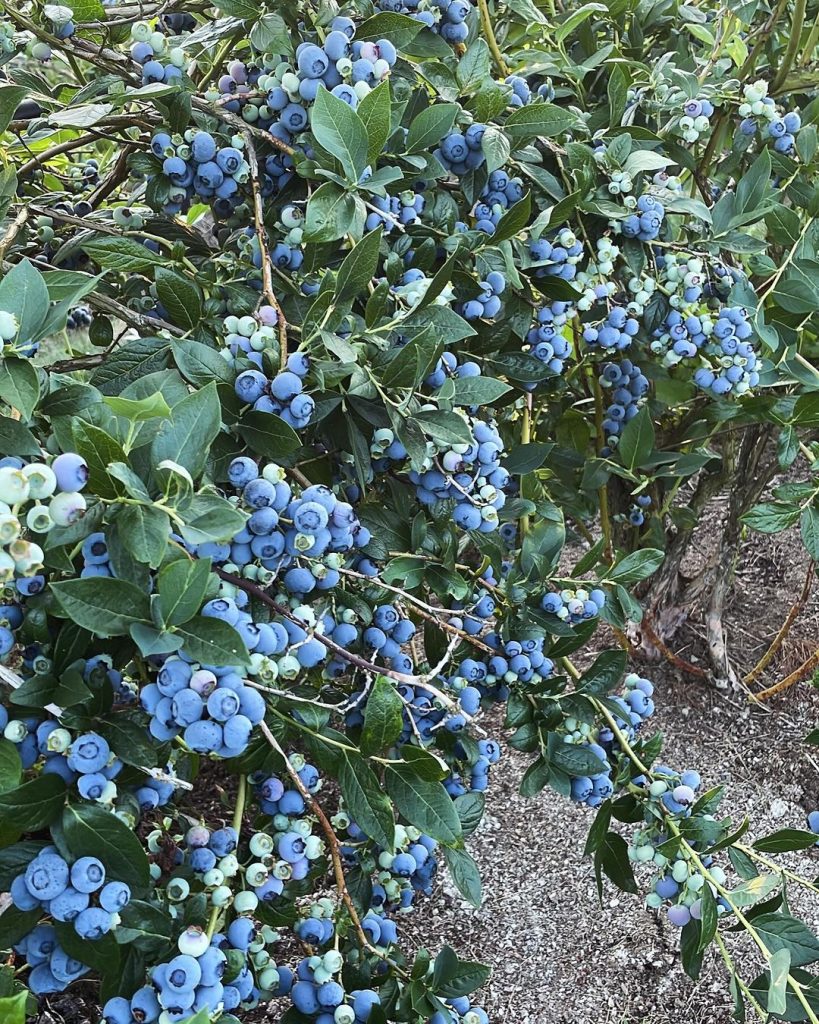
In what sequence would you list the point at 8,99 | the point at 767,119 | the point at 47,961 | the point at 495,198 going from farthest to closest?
the point at 767,119
the point at 495,198
the point at 8,99
the point at 47,961

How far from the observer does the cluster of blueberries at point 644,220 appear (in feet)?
4.16

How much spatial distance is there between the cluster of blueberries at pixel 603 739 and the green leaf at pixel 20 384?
75 cm

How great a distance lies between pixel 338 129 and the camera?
0.89 metres

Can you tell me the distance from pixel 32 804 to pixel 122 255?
1.99 ft

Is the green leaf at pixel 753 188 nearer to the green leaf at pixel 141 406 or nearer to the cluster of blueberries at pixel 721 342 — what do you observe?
the cluster of blueberries at pixel 721 342

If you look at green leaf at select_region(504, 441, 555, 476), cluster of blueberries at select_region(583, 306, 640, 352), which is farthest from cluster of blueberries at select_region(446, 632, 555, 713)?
cluster of blueberries at select_region(583, 306, 640, 352)

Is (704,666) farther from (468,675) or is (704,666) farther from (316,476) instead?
(316,476)

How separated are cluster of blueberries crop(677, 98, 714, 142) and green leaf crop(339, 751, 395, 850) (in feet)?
3.67

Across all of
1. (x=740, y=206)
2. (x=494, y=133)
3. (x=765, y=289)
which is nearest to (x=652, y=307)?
(x=740, y=206)

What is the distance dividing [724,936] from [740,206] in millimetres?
1270

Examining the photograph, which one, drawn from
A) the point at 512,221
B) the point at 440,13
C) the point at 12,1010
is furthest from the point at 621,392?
the point at 12,1010

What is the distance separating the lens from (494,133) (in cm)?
112

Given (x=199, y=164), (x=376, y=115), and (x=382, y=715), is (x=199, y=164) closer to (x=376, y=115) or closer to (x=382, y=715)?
(x=376, y=115)

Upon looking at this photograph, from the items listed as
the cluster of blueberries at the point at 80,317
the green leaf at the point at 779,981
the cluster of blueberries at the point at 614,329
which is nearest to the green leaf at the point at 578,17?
the cluster of blueberries at the point at 614,329
